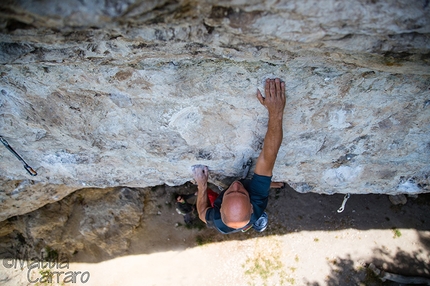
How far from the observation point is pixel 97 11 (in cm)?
123

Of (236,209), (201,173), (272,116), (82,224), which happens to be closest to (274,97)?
(272,116)

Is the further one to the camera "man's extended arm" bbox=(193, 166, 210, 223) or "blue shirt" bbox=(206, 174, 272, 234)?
"man's extended arm" bbox=(193, 166, 210, 223)

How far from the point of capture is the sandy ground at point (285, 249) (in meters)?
5.26

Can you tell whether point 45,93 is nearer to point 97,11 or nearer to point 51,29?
point 51,29

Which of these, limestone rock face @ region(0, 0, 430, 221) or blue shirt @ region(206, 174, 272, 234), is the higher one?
limestone rock face @ region(0, 0, 430, 221)

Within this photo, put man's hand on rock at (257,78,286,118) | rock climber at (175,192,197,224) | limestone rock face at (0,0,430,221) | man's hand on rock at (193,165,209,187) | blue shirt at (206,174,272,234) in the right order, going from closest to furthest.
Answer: limestone rock face at (0,0,430,221) → man's hand on rock at (257,78,286,118) → blue shirt at (206,174,272,234) → man's hand on rock at (193,165,209,187) → rock climber at (175,192,197,224)

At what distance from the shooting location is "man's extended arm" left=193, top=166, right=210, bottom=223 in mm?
3342

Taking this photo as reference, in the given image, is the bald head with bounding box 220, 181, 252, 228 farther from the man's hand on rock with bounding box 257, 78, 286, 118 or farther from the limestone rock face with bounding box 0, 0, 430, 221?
the man's hand on rock with bounding box 257, 78, 286, 118

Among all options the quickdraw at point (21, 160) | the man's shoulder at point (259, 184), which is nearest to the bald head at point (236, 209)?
the man's shoulder at point (259, 184)

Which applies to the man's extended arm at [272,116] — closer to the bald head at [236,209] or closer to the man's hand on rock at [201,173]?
the bald head at [236,209]

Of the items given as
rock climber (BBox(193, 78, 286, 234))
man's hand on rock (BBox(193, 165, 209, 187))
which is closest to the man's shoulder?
rock climber (BBox(193, 78, 286, 234))

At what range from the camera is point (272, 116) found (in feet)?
7.80

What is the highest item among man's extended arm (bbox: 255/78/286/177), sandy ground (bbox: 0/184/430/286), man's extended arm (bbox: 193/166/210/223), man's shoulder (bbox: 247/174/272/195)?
man's extended arm (bbox: 255/78/286/177)

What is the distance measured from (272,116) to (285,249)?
398cm
